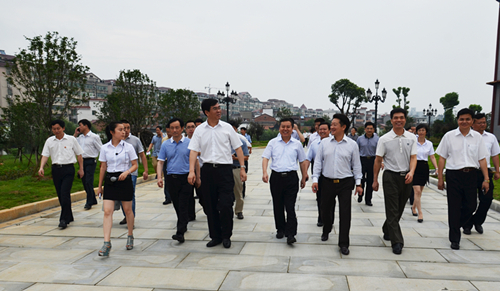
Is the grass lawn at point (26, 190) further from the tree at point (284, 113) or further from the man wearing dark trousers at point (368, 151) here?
the tree at point (284, 113)

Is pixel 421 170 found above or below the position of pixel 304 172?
below

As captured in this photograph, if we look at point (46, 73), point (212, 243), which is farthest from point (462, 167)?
point (46, 73)

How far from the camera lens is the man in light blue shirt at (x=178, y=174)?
207 inches

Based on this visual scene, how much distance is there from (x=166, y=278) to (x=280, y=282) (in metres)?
1.22

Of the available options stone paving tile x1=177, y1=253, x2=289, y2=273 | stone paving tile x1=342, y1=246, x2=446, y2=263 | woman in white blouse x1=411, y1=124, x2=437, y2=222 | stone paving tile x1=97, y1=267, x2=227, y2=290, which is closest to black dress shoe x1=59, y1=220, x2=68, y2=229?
stone paving tile x1=97, y1=267, x2=227, y2=290

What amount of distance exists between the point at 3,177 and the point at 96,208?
634 cm

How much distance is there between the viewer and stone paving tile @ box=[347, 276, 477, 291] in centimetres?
355

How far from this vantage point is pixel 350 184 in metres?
4.81

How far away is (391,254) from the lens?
4.64 meters

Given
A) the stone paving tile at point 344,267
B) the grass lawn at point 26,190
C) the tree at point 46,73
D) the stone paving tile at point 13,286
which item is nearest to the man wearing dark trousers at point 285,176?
the stone paving tile at point 344,267

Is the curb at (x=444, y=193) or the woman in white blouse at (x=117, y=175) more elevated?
the woman in white blouse at (x=117, y=175)

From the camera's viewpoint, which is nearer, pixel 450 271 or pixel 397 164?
pixel 450 271

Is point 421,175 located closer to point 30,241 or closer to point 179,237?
point 179,237

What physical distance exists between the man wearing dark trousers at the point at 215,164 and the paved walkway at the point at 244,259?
475 millimetres
